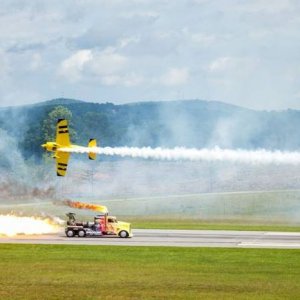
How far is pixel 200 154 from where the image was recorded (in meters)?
97.0

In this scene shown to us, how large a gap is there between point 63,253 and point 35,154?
9125cm

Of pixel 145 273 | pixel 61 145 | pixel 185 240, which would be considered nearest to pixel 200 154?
pixel 61 145

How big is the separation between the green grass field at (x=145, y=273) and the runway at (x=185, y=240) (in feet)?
12.0

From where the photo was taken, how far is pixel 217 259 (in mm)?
55500

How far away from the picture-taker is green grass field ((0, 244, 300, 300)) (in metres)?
41.2

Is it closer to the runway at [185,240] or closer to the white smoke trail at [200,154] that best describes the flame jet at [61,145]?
the white smoke trail at [200,154]

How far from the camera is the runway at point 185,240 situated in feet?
216

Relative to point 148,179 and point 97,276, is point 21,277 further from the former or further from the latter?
point 148,179

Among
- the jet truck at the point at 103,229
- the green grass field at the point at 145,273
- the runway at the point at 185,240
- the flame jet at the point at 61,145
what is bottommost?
the green grass field at the point at 145,273

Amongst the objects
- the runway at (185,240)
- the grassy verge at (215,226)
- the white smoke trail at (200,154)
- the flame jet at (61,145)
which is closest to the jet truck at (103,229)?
the runway at (185,240)

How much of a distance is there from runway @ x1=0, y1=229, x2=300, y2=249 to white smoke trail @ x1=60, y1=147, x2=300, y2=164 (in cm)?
1047

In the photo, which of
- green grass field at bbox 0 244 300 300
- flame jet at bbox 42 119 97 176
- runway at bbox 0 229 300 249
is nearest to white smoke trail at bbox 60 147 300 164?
flame jet at bbox 42 119 97 176

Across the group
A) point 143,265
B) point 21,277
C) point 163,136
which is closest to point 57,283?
point 21,277

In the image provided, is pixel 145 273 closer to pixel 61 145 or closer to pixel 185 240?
pixel 185 240
